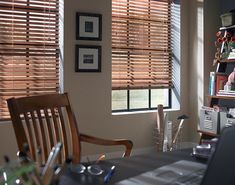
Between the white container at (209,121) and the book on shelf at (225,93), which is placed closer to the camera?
the book on shelf at (225,93)

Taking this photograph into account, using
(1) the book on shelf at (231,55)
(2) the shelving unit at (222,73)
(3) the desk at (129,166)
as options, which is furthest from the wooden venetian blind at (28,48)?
(3) the desk at (129,166)

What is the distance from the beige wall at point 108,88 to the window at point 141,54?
19cm

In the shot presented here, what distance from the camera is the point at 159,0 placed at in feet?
15.6

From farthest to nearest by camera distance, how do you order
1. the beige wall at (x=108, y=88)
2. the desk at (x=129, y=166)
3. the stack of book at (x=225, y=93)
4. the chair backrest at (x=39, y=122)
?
the stack of book at (x=225, y=93) < the beige wall at (x=108, y=88) < the chair backrest at (x=39, y=122) < the desk at (x=129, y=166)

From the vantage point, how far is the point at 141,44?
462cm

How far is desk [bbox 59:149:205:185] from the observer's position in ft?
4.47

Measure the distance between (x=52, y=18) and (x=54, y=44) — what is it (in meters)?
0.28

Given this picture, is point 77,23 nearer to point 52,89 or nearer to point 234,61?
point 52,89

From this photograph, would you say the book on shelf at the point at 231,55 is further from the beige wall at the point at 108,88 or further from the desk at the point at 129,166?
the desk at the point at 129,166

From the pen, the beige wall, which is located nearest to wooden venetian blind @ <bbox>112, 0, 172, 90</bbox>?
the beige wall

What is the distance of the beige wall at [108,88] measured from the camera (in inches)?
156

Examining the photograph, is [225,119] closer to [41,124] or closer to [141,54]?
[141,54]

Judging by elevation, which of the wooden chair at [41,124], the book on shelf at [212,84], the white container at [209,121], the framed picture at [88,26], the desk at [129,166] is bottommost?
the white container at [209,121]

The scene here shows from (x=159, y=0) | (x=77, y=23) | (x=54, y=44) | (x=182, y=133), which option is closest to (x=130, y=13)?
(x=159, y=0)
